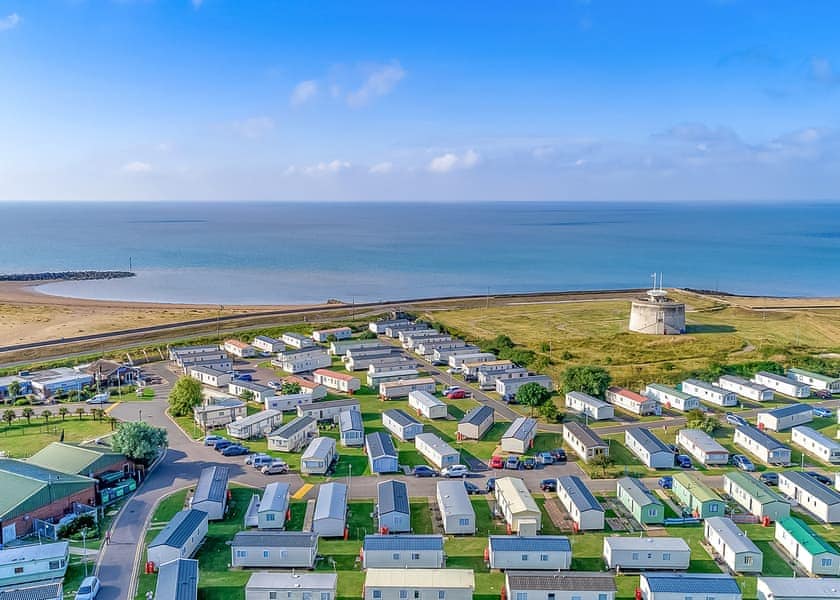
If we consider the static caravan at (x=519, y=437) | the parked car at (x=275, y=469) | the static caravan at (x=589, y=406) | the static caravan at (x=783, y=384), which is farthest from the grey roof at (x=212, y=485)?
the static caravan at (x=783, y=384)

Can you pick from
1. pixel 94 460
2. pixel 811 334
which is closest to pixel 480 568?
pixel 94 460

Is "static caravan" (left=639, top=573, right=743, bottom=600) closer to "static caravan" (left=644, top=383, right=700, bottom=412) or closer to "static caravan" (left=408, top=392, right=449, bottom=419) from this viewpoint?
"static caravan" (left=408, top=392, right=449, bottom=419)

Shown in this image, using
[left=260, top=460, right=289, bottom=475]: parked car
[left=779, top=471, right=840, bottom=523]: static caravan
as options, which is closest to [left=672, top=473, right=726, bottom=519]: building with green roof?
[left=779, top=471, right=840, bottom=523]: static caravan

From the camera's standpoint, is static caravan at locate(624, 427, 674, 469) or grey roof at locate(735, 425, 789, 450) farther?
grey roof at locate(735, 425, 789, 450)

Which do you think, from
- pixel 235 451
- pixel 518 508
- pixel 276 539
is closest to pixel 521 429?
pixel 518 508

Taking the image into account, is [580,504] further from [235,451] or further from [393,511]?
[235,451]

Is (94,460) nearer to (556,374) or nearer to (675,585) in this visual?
(675,585)
